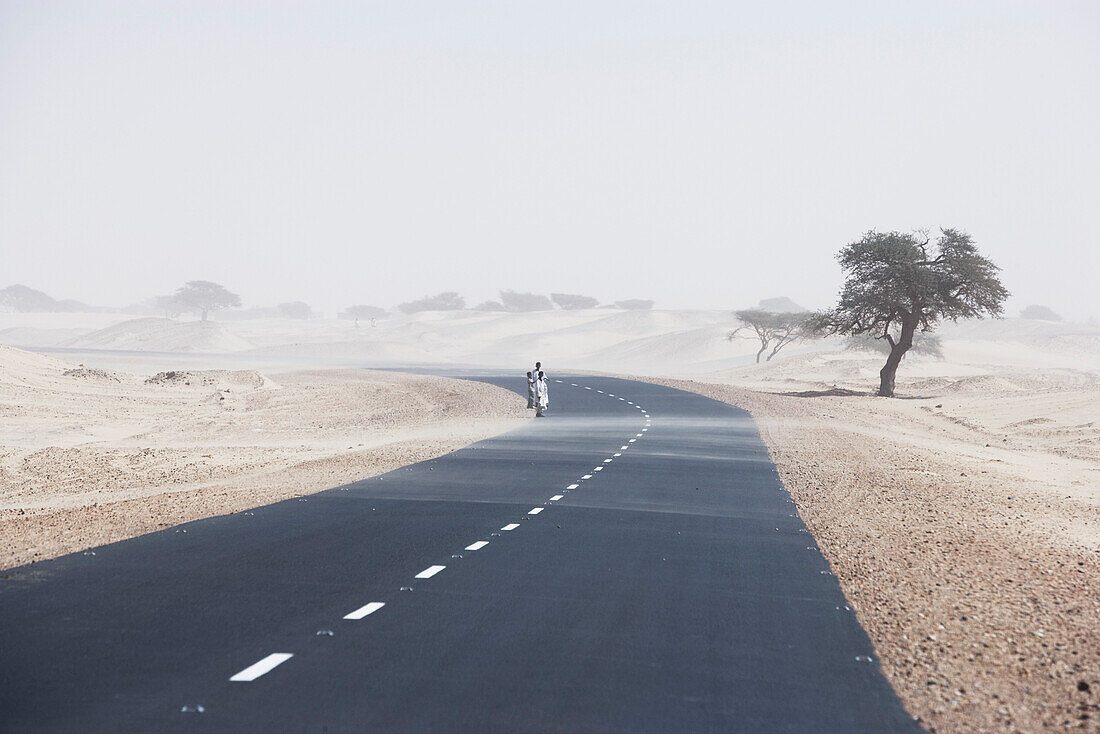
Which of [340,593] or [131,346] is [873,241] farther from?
[131,346]

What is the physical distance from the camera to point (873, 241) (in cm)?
5734

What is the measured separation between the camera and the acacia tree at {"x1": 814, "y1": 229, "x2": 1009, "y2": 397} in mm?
55562

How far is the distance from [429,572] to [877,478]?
12794 millimetres

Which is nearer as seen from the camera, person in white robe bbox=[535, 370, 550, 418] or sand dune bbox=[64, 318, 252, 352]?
person in white robe bbox=[535, 370, 550, 418]

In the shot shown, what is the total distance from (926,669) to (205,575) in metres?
6.38

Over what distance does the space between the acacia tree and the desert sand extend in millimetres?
4389

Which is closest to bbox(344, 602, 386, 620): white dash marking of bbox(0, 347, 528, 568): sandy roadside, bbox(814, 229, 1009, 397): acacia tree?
bbox(0, 347, 528, 568): sandy roadside

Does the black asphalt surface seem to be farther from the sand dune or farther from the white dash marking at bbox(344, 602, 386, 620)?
the sand dune

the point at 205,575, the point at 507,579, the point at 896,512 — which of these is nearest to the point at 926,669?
the point at 507,579

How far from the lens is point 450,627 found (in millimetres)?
8633

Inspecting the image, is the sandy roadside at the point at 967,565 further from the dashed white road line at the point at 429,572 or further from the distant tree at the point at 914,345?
the distant tree at the point at 914,345

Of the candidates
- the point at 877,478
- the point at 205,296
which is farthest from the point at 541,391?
the point at 205,296

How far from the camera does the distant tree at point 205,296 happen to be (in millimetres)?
189000

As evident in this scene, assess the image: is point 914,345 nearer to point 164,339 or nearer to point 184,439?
point 184,439
